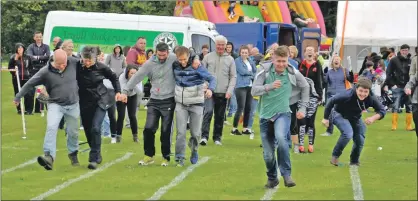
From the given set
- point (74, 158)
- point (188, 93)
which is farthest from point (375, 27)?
point (74, 158)

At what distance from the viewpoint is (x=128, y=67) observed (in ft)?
59.0

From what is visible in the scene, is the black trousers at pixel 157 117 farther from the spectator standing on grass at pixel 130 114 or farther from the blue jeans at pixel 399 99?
the blue jeans at pixel 399 99

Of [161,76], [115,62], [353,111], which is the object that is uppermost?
[161,76]

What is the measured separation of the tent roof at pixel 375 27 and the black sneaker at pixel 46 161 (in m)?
19.4

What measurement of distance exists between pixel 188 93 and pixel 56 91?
1.85 metres

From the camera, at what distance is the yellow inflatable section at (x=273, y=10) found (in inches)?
1566

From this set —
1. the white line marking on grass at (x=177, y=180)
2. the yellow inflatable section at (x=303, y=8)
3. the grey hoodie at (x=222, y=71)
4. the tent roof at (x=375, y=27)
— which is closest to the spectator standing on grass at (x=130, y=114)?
the grey hoodie at (x=222, y=71)

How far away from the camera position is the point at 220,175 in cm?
1328

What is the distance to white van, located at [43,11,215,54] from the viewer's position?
28.8 m

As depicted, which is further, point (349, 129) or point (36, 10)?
point (36, 10)

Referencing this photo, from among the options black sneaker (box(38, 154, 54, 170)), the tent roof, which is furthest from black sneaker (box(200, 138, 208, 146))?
the tent roof

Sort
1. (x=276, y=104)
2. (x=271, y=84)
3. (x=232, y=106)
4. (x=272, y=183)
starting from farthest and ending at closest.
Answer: (x=232, y=106) < (x=272, y=183) < (x=276, y=104) < (x=271, y=84)

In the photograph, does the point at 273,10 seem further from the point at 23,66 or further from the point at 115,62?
the point at 115,62

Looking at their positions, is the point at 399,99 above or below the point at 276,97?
below
